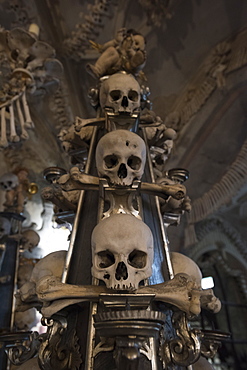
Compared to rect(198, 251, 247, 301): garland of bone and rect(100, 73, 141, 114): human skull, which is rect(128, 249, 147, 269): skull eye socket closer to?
rect(100, 73, 141, 114): human skull

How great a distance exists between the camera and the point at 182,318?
73 centimetres

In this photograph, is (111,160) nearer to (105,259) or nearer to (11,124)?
(105,259)

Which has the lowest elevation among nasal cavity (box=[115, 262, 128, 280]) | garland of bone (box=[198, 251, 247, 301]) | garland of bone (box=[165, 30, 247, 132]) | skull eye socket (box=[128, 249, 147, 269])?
nasal cavity (box=[115, 262, 128, 280])

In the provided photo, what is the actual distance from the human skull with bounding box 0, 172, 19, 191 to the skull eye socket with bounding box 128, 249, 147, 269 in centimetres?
229

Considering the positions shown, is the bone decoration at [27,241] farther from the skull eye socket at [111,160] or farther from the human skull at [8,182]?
the skull eye socket at [111,160]

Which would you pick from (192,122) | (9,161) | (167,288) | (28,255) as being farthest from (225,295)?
(167,288)

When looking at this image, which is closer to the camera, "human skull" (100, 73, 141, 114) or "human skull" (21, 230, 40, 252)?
"human skull" (100, 73, 141, 114)

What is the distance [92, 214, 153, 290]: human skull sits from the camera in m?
0.66

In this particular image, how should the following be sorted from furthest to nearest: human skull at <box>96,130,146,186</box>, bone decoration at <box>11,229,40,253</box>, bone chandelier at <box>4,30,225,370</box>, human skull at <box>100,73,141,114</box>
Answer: bone decoration at <box>11,229,40,253</box>, human skull at <box>100,73,141,114</box>, human skull at <box>96,130,146,186</box>, bone chandelier at <box>4,30,225,370</box>

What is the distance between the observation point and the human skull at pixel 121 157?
2.77 ft

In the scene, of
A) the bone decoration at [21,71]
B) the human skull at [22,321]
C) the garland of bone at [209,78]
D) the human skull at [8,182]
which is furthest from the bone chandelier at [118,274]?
the garland of bone at [209,78]

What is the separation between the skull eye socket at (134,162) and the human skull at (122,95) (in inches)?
9.3

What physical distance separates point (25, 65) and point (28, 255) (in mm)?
1734

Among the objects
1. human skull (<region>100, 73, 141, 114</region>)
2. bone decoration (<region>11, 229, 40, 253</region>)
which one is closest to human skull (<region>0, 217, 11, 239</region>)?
bone decoration (<region>11, 229, 40, 253</region>)
